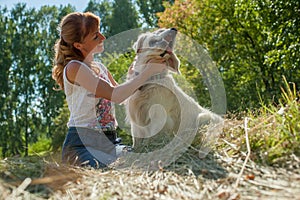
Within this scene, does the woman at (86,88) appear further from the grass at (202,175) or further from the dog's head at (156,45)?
the grass at (202,175)

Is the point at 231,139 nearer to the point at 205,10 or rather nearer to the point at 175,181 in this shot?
the point at 175,181

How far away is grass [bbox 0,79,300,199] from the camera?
2.09m

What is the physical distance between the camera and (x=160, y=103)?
382cm

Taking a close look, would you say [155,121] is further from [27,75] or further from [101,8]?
[101,8]

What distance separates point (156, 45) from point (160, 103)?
0.52 meters

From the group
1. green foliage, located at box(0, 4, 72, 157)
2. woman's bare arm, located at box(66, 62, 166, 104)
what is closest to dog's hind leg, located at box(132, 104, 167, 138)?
woman's bare arm, located at box(66, 62, 166, 104)

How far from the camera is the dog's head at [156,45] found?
12.1 ft

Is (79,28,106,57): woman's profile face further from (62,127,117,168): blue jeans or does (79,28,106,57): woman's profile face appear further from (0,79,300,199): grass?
(0,79,300,199): grass

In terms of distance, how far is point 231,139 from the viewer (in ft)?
9.78

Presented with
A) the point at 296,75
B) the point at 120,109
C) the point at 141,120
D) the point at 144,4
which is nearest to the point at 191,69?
the point at 296,75

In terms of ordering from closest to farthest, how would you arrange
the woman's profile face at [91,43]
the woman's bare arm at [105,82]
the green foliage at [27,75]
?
1. the woman's bare arm at [105,82]
2. the woman's profile face at [91,43]
3. the green foliage at [27,75]

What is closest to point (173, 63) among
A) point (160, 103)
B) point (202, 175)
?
point (160, 103)

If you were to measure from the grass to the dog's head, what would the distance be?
114cm

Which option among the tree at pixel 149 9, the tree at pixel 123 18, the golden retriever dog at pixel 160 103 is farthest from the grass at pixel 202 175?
the tree at pixel 123 18
